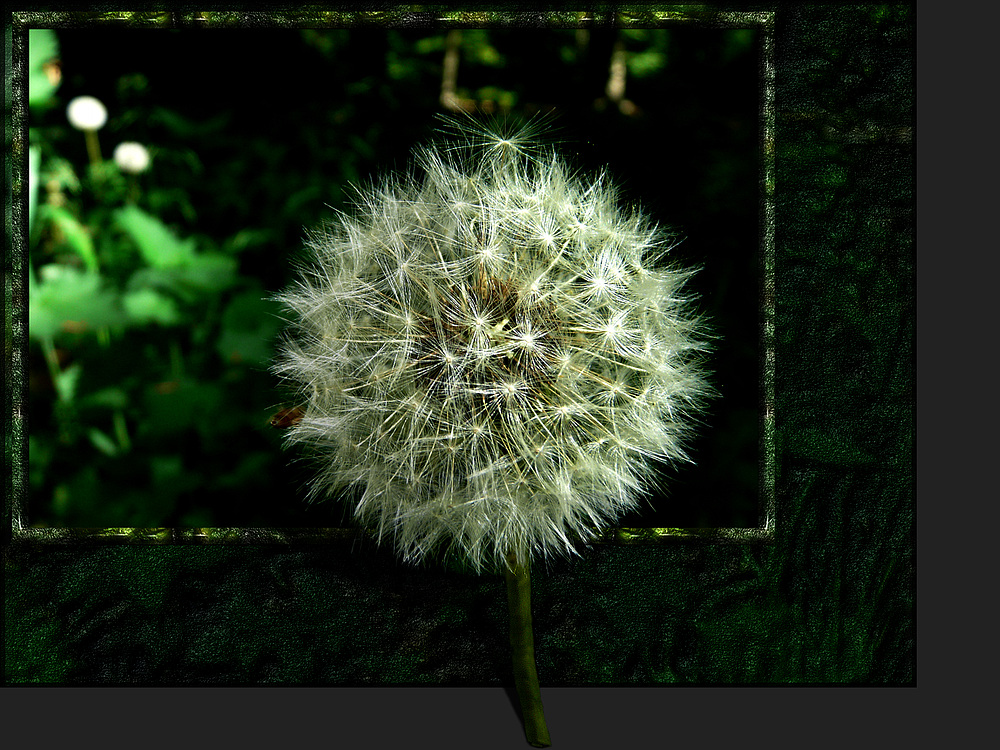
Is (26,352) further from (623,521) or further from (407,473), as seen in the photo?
(623,521)

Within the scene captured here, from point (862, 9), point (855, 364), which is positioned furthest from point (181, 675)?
point (862, 9)

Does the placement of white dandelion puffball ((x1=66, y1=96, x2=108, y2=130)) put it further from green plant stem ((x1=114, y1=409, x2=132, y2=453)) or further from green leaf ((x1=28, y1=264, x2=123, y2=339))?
green plant stem ((x1=114, y1=409, x2=132, y2=453))

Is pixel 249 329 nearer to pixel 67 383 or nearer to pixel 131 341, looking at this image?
pixel 131 341

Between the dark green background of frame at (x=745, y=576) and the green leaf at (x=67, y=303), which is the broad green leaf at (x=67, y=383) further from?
the dark green background of frame at (x=745, y=576)

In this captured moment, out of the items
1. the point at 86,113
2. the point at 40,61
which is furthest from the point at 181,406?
the point at 40,61

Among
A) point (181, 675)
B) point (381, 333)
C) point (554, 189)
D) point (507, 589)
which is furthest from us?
point (181, 675)

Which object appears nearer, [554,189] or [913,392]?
[554,189]
